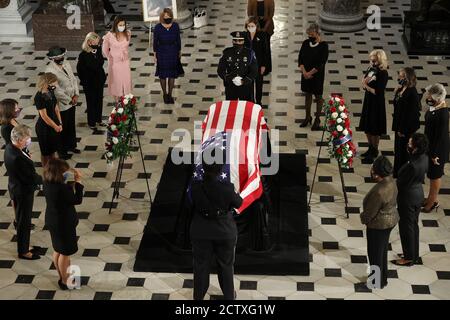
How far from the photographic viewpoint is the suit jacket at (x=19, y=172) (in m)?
8.23

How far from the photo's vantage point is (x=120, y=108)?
940cm

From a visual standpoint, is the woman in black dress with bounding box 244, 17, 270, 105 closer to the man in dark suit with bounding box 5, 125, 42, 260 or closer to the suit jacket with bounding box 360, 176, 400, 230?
the man in dark suit with bounding box 5, 125, 42, 260

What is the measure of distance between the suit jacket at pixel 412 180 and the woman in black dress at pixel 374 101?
2145mm

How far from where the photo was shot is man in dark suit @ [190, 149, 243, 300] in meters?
7.27

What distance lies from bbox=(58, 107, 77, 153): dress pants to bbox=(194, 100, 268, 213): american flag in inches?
81.6

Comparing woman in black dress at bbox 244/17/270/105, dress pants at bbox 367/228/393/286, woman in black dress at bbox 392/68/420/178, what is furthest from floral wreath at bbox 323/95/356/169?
woman in black dress at bbox 244/17/270/105

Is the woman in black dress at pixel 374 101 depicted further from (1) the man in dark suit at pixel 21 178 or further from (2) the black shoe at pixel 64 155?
(1) the man in dark suit at pixel 21 178

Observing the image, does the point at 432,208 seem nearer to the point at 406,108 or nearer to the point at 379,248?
the point at 406,108

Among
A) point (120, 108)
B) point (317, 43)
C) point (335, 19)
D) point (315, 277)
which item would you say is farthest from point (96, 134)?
point (335, 19)

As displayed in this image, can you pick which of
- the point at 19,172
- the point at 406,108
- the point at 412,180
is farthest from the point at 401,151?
the point at 19,172

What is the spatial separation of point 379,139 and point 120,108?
3.71 metres

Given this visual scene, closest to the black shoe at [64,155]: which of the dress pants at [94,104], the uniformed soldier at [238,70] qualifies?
the dress pants at [94,104]

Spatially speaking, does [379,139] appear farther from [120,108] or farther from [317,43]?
[120,108]

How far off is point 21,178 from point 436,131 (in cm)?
439
